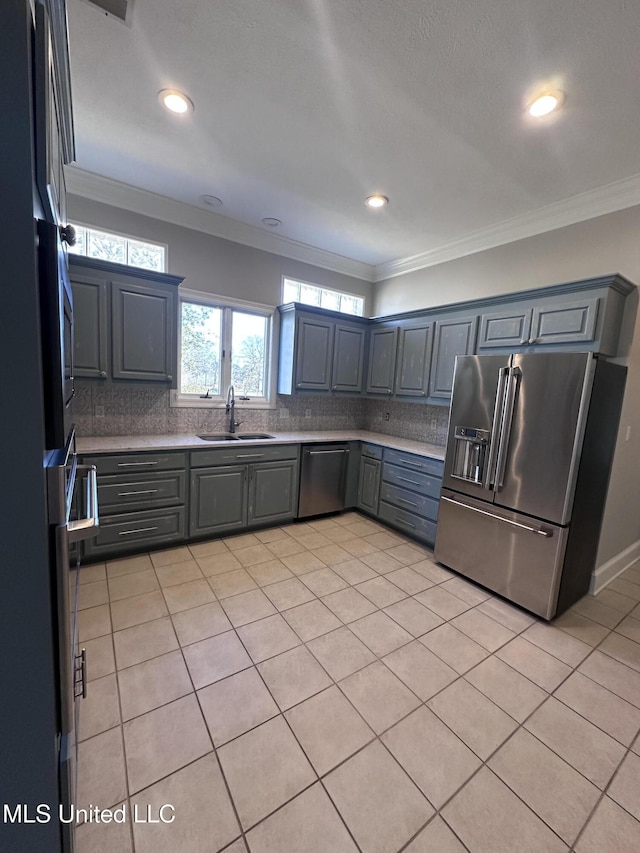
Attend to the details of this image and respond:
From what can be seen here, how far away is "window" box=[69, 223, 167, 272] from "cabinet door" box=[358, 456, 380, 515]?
2.80 meters

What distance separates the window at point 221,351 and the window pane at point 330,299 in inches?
32.1

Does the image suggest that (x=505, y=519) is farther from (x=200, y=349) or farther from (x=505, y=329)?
(x=200, y=349)

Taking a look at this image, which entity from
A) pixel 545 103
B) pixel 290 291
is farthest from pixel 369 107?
pixel 290 291

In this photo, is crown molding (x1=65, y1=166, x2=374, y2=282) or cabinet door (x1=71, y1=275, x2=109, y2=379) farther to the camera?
crown molding (x1=65, y1=166, x2=374, y2=282)

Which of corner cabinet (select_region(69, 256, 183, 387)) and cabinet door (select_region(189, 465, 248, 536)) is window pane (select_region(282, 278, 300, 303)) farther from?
cabinet door (select_region(189, 465, 248, 536))

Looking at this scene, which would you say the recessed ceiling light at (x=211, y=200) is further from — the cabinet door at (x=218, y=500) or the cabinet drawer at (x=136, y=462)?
the cabinet door at (x=218, y=500)

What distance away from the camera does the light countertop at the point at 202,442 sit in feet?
8.87

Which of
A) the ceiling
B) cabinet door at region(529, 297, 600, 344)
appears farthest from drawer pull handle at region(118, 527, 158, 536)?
cabinet door at region(529, 297, 600, 344)

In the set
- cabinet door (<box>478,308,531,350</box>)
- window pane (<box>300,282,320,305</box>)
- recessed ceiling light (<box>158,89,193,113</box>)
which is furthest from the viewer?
window pane (<box>300,282,320,305</box>)

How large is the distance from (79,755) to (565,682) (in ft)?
7.53

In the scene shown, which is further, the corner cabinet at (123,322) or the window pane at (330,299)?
the window pane at (330,299)

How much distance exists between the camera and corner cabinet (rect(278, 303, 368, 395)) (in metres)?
3.79

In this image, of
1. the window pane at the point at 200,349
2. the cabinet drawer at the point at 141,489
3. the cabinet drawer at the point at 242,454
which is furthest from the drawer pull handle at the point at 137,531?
the window pane at the point at 200,349

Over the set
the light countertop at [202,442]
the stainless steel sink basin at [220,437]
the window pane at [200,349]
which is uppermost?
the window pane at [200,349]
